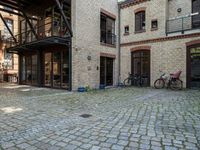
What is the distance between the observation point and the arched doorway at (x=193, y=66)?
39.5 feet

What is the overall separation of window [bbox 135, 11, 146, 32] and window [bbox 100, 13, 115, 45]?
189cm

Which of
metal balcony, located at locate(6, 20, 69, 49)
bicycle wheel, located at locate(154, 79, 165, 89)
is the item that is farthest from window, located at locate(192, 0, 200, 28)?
metal balcony, located at locate(6, 20, 69, 49)

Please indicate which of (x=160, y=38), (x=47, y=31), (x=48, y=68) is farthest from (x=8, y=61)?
(x=160, y=38)

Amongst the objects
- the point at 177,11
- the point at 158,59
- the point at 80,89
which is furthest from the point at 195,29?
the point at 80,89

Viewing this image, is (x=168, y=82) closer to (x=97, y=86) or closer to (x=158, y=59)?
(x=158, y=59)

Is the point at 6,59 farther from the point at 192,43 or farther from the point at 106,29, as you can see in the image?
the point at 192,43

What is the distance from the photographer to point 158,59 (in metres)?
13.5

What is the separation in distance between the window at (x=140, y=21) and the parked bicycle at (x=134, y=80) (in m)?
3.74

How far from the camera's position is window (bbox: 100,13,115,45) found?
1405cm

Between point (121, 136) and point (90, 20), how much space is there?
9.88 metres

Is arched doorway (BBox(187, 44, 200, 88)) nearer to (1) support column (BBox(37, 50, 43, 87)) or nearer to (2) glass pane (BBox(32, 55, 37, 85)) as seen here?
(1) support column (BBox(37, 50, 43, 87))

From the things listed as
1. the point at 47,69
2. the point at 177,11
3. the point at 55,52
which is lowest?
the point at 47,69

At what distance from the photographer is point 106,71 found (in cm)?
1436

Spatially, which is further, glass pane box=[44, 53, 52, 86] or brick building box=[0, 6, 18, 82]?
brick building box=[0, 6, 18, 82]
